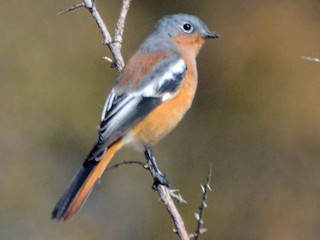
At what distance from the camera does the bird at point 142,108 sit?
5.45m

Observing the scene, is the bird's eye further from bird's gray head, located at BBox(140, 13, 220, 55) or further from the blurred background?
the blurred background

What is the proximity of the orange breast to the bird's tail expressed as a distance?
0.99 feet

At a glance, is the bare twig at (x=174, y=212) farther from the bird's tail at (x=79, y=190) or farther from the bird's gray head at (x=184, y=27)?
the bird's gray head at (x=184, y=27)

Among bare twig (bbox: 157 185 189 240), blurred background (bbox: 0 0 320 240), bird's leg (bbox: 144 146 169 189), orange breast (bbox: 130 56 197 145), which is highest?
orange breast (bbox: 130 56 197 145)

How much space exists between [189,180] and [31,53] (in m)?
2.36

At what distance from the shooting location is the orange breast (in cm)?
586

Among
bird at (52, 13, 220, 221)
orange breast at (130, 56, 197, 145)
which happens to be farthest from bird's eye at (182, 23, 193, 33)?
orange breast at (130, 56, 197, 145)

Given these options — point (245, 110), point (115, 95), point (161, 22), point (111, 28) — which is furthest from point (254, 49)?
point (115, 95)

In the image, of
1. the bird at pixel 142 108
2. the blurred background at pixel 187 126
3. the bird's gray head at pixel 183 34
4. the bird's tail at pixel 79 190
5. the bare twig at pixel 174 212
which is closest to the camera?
the bare twig at pixel 174 212

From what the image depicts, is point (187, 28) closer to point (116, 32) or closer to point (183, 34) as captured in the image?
point (183, 34)

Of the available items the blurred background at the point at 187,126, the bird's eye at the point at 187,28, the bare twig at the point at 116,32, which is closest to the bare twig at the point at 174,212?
the bare twig at the point at 116,32

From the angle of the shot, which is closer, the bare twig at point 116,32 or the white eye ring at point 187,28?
the bare twig at point 116,32

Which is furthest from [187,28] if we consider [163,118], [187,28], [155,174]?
[155,174]

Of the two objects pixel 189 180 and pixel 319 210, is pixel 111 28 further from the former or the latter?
pixel 319 210
